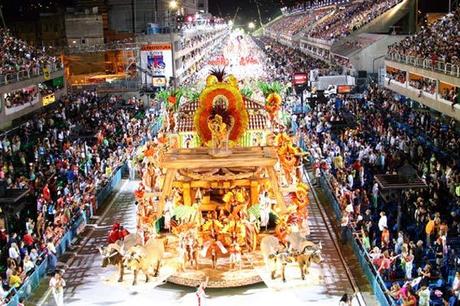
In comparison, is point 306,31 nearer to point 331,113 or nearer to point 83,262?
point 331,113

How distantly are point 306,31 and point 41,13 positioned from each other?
47.0 metres

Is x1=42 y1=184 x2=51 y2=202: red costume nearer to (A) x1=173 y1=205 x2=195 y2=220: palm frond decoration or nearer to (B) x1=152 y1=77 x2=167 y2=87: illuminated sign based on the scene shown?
(A) x1=173 y1=205 x2=195 y2=220: palm frond decoration

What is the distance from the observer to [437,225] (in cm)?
2148

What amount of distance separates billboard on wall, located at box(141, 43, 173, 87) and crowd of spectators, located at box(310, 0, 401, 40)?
20.6 metres

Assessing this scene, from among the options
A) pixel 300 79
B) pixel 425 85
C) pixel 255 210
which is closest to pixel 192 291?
pixel 255 210

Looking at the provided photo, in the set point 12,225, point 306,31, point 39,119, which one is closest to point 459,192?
point 12,225

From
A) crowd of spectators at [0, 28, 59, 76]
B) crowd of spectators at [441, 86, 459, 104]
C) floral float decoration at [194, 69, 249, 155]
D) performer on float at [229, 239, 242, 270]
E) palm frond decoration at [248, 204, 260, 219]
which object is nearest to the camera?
→ performer on float at [229, 239, 242, 270]

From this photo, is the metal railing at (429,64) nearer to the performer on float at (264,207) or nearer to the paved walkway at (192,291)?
the performer on float at (264,207)

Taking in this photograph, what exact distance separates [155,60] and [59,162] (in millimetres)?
30283

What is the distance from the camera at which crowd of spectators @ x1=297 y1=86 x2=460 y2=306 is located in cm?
1905

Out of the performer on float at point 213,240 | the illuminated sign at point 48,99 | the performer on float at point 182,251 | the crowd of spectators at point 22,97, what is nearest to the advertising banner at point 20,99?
the crowd of spectators at point 22,97

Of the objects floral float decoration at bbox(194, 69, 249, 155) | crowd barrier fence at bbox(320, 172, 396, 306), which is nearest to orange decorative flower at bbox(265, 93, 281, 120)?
crowd barrier fence at bbox(320, 172, 396, 306)

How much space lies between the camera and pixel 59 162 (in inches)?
1308

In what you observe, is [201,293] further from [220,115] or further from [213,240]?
[220,115]
